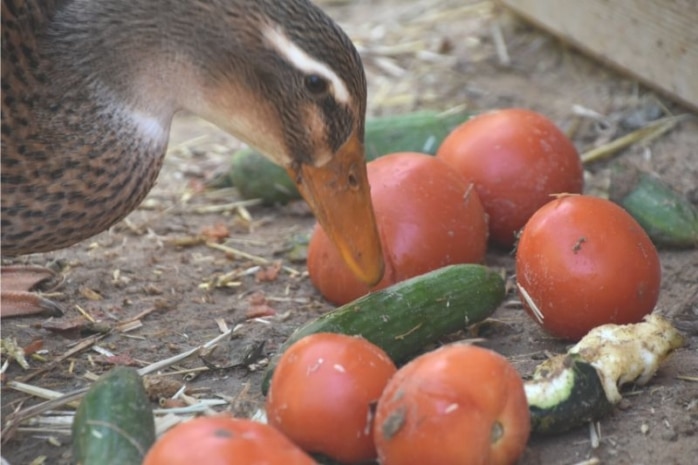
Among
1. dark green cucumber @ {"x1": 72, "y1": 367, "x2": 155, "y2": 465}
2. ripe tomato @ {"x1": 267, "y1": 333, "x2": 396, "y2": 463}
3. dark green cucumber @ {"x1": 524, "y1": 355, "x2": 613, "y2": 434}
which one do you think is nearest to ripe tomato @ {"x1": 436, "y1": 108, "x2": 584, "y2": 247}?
dark green cucumber @ {"x1": 524, "y1": 355, "x2": 613, "y2": 434}

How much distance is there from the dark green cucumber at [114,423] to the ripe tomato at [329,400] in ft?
0.96

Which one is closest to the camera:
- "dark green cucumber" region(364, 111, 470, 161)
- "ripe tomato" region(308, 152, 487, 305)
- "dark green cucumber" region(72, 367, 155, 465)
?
"dark green cucumber" region(72, 367, 155, 465)

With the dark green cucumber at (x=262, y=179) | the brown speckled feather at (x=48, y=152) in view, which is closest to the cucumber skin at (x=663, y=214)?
the dark green cucumber at (x=262, y=179)

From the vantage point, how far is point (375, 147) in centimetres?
449

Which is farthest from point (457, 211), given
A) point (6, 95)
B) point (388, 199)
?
point (6, 95)

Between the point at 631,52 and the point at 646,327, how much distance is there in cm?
230

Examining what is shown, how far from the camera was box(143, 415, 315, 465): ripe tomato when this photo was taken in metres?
2.28

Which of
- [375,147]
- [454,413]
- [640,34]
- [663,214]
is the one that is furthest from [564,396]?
[640,34]

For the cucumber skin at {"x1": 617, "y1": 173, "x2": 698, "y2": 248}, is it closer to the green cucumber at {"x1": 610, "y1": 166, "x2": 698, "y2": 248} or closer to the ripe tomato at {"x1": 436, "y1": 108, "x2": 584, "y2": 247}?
the green cucumber at {"x1": 610, "y1": 166, "x2": 698, "y2": 248}

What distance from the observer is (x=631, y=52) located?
16.6ft

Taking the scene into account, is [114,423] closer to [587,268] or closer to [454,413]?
[454,413]

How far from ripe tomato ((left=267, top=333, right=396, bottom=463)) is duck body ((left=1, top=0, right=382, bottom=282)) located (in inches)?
26.1

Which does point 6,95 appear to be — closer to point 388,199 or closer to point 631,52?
point 388,199

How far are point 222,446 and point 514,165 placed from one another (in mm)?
1822
